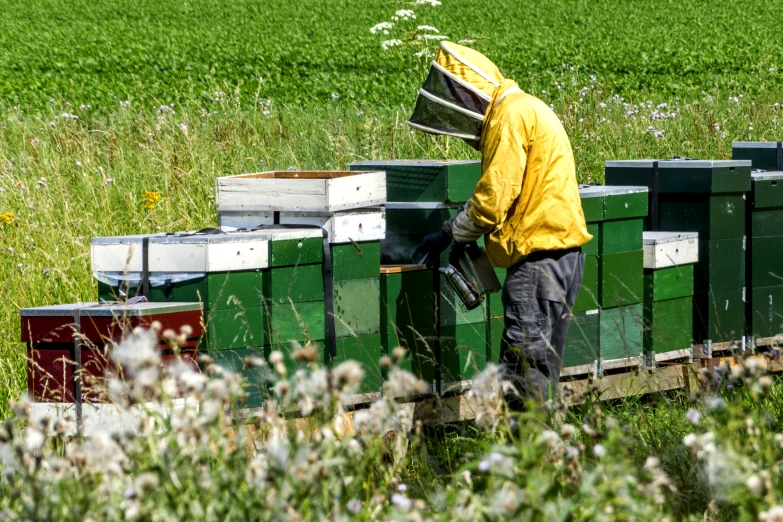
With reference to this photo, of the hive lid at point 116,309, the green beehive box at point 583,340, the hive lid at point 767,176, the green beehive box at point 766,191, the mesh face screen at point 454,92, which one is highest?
the mesh face screen at point 454,92

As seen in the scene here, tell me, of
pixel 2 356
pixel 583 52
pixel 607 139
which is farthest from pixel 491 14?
pixel 2 356

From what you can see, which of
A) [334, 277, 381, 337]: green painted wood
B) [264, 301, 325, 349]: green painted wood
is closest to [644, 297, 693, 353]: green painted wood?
[334, 277, 381, 337]: green painted wood

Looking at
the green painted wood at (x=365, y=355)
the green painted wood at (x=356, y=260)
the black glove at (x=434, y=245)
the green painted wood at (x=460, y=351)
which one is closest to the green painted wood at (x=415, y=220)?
the black glove at (x=434, y=245)

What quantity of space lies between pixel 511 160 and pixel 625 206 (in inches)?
42.7

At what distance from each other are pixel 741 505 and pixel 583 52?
2236 centimetres

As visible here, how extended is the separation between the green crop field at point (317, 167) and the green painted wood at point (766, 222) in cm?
107

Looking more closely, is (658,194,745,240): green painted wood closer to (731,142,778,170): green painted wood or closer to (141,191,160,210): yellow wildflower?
(731,142,778,170): green painted wood

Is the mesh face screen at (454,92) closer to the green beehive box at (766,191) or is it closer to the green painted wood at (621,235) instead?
the green painted wood at (621,235)

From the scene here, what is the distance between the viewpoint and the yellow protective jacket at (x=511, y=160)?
4.75 m

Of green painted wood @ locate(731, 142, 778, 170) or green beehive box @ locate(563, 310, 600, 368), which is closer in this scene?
green beehive box @ locate(563, 310, 600, 368)

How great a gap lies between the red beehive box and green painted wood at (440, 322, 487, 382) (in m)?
1.34

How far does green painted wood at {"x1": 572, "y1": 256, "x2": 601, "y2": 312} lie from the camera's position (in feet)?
17.8

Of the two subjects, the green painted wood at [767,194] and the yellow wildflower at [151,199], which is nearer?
the green painted wood at [767,194]

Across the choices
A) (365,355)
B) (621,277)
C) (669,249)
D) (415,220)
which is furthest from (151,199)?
(669,249)
